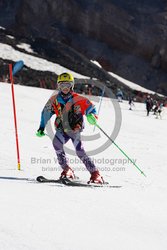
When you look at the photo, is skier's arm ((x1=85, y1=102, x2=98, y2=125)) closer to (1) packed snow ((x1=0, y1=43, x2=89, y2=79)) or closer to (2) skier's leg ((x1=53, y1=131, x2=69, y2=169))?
(2) skier's leg ((x1=53, y1=131, x2=69, y2=169))

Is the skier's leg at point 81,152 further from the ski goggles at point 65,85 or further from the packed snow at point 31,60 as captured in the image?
the packed snow at point 31,60

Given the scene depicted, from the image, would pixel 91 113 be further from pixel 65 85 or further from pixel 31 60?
pixel 31 60

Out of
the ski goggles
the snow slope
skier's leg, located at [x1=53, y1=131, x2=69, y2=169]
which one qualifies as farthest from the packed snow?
the ski goggles

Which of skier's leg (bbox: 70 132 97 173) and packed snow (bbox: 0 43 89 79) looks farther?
packed snow (bbox: 0 43 89 79)

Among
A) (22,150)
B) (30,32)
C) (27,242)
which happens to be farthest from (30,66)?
(27,242)

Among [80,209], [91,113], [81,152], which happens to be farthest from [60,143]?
[80,209]

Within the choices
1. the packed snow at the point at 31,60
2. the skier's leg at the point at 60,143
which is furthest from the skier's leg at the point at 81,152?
the packed snow at the point at 31,60

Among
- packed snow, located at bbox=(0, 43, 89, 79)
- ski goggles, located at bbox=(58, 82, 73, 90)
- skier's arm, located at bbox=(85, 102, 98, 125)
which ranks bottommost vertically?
packed snow, located at bbox=(0, 43, 89, 79)

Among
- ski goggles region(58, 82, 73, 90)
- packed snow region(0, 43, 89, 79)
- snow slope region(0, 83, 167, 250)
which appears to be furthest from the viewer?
packed snow region(0, 43, 89, 79)

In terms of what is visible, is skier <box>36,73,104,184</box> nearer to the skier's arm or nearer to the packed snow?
the skier's arm

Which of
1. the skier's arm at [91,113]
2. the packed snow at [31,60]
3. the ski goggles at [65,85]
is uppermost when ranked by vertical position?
the ski goggles at [65,85]

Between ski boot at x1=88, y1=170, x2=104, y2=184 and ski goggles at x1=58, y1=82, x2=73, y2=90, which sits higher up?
ski goggles at x1=58, y1=82, x2=73, y2=90

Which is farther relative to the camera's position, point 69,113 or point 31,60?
point 31,60

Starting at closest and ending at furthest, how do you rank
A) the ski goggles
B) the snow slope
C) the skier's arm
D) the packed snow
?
the snow slope
the ski goggles
the skier's arm
the packed snow
